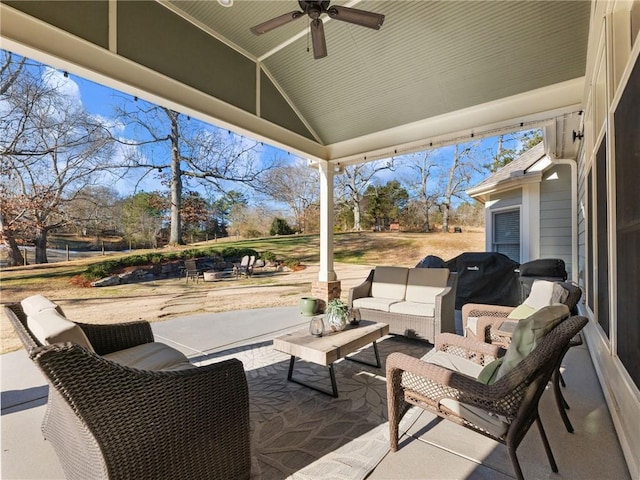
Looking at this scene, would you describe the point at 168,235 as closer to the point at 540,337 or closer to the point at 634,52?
the point at 540,337

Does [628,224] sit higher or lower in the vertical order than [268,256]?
higher

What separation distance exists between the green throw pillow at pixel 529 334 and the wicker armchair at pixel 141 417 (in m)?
1.55

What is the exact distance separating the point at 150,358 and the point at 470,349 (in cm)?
246

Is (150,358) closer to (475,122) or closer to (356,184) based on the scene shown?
(475,122)

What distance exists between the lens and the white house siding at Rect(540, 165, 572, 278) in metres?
5.81

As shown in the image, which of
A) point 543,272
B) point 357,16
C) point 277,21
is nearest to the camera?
point 357,16

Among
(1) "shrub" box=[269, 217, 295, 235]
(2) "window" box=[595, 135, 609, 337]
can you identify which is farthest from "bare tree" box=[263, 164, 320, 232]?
(2) "window" box=[595, 135, 609, 337]

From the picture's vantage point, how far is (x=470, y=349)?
2.41m

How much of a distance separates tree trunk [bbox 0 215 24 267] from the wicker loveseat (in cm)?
488

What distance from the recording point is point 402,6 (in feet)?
11.3

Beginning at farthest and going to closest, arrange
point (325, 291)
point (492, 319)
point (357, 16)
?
point (325, 291) → point (492, 319) → point (357, 16)

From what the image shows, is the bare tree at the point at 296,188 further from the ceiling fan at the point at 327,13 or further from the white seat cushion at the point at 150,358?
the white seat cushion at the point at 150,358

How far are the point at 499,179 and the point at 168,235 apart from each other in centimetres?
720

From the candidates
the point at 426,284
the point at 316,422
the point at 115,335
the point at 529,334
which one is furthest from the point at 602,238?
the point at 115,335
